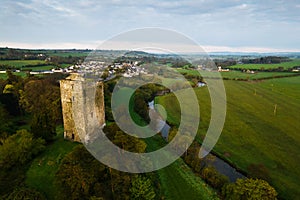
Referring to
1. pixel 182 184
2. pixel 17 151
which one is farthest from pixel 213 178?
pixel 17 151

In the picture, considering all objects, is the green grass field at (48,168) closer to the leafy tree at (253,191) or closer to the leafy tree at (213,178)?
the leafy tree at (213,178)

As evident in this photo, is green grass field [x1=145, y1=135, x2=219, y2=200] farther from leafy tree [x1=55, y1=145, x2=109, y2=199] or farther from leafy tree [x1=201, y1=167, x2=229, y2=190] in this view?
leafy tree [x1=55, y1=145, x2=109, y2=199]

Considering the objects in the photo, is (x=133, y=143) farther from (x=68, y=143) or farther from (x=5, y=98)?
(x=5, y=98)

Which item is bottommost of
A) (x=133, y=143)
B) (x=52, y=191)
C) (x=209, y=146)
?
(x=209, y=146)

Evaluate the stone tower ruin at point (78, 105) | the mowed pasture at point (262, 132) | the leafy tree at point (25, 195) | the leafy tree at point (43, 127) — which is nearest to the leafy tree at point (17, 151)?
the leafy tree at point (43, 127)

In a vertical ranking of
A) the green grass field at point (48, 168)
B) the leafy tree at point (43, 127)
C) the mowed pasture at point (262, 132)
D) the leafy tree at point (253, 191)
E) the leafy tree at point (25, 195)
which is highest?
the leafy tree at point (43, 127)

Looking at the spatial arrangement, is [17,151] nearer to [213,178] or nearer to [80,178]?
[80,178]

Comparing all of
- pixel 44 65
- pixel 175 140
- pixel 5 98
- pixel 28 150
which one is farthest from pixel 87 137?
pixel 44 65
